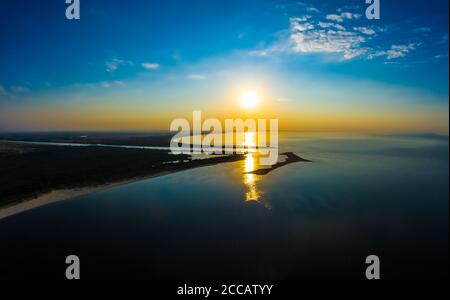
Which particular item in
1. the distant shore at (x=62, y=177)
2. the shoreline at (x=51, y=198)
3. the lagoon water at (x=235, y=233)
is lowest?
the lagoon water at (x=235, y=233)

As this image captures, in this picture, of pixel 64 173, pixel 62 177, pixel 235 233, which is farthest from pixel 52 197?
pixel 235 233

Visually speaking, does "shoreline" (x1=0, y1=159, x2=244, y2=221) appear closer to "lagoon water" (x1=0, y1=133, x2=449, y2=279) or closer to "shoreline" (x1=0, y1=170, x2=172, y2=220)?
"shoreline" (x1=0, y1=170, x2=172, y2=220)

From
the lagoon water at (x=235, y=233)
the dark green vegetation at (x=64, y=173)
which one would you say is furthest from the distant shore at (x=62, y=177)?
the lagoon water at (x=235, y=233)

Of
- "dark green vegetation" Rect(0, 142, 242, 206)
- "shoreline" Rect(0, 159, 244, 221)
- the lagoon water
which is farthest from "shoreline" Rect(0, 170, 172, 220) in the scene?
the lagoon water

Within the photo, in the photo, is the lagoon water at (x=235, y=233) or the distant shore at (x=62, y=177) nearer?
the lagoon water at (x=235, y=233)

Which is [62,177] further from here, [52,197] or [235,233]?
[235,233]

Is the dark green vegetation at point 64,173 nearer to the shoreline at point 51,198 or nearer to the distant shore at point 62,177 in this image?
the distant shore at point 62,177

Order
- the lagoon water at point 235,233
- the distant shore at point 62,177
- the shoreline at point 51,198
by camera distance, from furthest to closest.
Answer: the distant shore at point 62,177 < the shoreline at point 51,198 < the lagoon water at point 235,233
